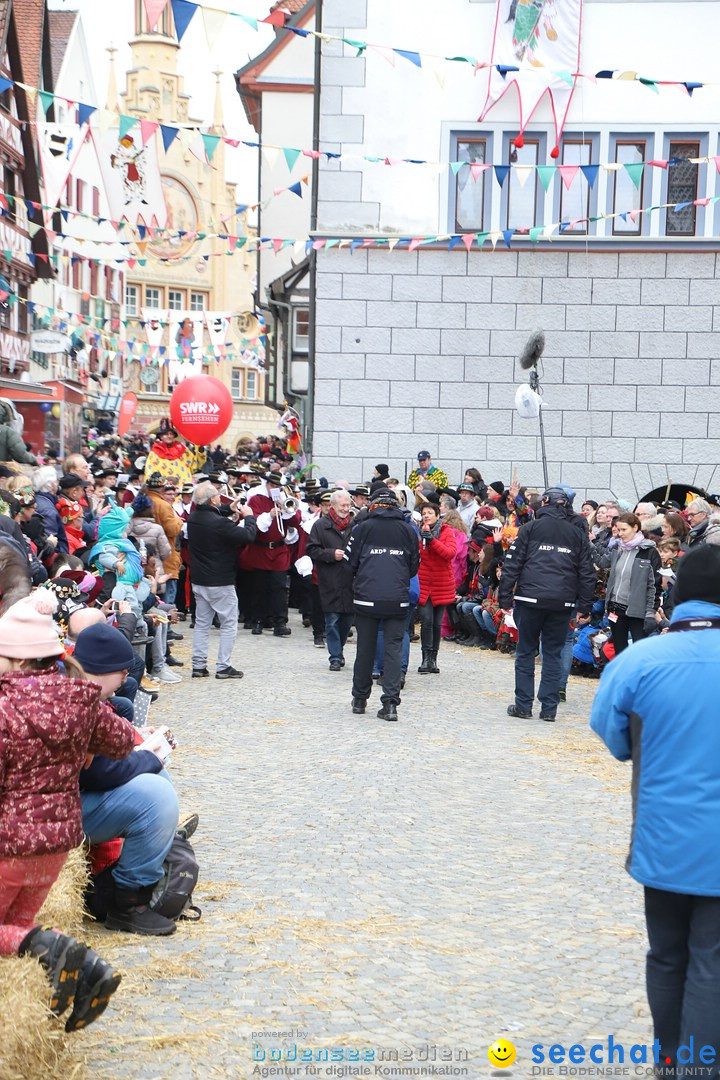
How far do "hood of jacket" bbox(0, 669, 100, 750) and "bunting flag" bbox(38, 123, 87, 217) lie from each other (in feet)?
102

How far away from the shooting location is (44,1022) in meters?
3.96

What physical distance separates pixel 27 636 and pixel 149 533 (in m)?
8.83

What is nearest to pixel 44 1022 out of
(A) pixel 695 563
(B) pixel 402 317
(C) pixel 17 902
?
(C) pixel 17 902

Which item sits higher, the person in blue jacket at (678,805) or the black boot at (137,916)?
the person in blue jacket at (678,805)

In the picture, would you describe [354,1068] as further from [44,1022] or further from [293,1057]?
[44,1022]

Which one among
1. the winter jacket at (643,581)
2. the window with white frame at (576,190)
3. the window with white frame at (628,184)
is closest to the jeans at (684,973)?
the winter jacket at (643,581)

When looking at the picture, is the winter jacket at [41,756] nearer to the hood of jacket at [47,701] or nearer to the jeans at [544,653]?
the hood of jacket at [47,701]

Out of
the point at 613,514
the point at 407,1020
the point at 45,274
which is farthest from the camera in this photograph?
the point at 45,274

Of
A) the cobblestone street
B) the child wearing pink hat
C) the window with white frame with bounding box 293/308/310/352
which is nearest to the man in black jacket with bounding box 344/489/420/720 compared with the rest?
the cobblestone street

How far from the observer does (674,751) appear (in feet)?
12.8

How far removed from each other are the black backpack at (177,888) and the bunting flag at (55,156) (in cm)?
3009

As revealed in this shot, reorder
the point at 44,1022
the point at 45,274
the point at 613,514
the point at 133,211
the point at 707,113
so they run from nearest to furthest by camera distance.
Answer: the point at 44,1022, the point at 613,514, the point at 707,113, the point at 45,274, the point at 133,211

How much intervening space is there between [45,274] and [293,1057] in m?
36.2

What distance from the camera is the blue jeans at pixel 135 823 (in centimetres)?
551
